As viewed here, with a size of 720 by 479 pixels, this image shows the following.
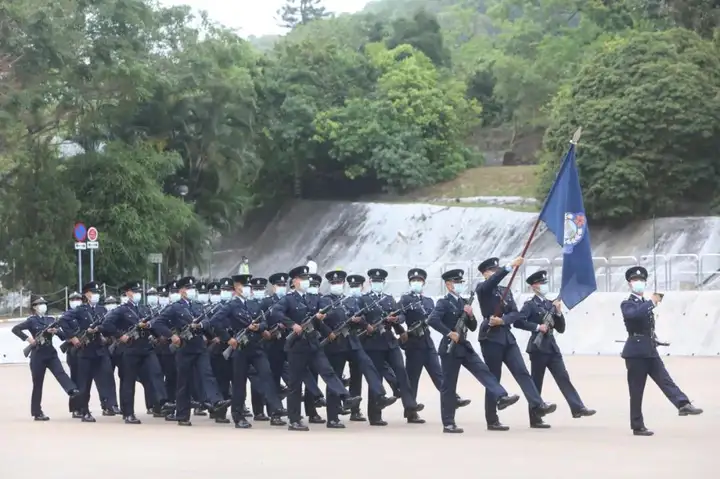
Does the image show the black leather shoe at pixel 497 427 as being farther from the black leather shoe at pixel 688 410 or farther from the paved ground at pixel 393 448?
the black leather shoe at pixel 688 410

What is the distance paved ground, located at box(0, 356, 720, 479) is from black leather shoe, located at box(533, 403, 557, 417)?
25 centimetres

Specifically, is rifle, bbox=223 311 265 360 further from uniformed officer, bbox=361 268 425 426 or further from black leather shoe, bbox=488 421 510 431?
black leather shoe, bbox=488 421 510 431

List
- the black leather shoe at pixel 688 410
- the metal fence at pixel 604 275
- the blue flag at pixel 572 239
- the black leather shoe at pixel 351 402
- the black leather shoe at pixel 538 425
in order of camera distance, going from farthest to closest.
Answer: the metal fence at pixel 604 275 → the black leather shoe at pixel 351 402 → the blue flag at pixel 572 239 → the black leather shoe at pixel 538 425 → the black leather shoe at pixel 688 410

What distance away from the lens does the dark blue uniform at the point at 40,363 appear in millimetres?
19453

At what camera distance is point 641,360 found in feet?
48.6

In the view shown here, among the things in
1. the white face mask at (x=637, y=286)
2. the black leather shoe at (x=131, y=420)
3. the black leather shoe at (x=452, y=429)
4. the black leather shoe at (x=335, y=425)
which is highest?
the white face mask at (x=637, y=286)

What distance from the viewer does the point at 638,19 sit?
6141 cm

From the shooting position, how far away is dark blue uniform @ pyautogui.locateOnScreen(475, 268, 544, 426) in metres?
15.8

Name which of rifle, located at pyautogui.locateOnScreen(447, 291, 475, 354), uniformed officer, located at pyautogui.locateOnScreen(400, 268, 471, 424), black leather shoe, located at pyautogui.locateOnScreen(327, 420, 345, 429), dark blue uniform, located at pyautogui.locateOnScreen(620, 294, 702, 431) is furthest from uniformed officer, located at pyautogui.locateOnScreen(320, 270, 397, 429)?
dark blue uniform, located at pyautogui.locateOnScreen(620, 294, 702, 431)

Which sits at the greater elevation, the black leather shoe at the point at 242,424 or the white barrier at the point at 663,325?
the white barrier at the point at 663,325

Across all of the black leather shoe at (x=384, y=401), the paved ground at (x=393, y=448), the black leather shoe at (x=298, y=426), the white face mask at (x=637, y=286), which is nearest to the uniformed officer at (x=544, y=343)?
the paved ground at (x=393, y=448)

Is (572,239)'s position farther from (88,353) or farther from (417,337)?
(88,353)

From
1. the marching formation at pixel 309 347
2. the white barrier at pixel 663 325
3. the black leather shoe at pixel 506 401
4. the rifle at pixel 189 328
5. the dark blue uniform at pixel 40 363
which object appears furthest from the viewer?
the white barrier at pixel 663 325

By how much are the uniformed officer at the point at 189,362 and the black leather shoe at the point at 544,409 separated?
4.44 metres
